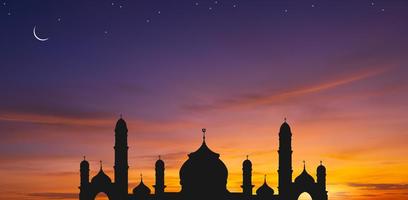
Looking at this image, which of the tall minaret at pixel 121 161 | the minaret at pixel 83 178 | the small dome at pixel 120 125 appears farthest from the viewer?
the minaret at pixel 83 178

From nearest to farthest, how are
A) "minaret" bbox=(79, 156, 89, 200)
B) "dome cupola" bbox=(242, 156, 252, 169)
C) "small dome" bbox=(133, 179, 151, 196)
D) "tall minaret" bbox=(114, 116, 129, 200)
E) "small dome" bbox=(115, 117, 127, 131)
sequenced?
1. "tall minaret" bbox=(114, 116, 129, 200)
2. "small dome" bbox=(115, 117, 127, 131)
3. "minaret" bbox=(79, 156, 89, 200)
4. "dome cupola" bbox=(242, 156, 252, 169)
5. "small dome" bbox=(133, 179, 151, 196)

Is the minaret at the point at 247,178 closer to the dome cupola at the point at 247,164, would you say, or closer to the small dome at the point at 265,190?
the dome cupola at the point at 247,164

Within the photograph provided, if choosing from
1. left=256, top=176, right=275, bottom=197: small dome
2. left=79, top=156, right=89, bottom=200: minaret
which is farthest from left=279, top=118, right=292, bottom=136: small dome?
left=79, top=156, right=89, bottom=200: minaret

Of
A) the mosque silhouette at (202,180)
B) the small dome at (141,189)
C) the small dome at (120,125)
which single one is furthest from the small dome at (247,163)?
the small dome at (120,125)

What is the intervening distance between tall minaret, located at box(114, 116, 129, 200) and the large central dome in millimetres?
7309

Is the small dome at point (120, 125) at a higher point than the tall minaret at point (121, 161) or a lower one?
higher

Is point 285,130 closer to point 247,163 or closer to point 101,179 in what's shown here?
point 247,163

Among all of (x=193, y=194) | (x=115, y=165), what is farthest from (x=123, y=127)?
(x=193, y=194)

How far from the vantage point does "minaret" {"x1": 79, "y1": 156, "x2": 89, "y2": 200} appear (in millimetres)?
108875

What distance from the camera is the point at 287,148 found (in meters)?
107

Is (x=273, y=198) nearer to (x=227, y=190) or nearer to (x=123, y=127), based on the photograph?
(x=227, y=190)

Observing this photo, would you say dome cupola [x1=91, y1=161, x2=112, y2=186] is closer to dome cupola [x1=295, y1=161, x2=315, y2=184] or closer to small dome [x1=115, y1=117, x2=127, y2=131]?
small dome [x1=115, y1=117, x2=127, y2=131]

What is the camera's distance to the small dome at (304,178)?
10812 cm

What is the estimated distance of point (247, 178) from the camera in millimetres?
110062
